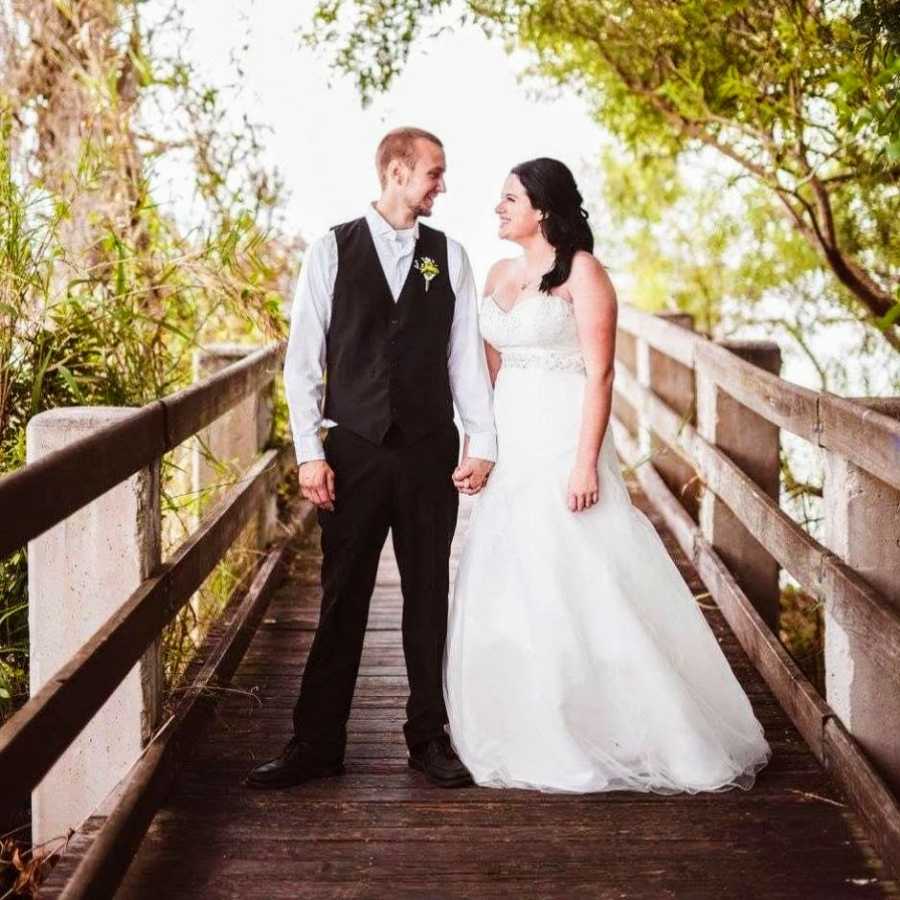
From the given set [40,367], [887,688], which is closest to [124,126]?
[40,367]

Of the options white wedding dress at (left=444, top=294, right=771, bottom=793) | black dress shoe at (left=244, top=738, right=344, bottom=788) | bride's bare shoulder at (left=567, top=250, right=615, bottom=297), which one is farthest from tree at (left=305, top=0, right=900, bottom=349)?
black dress shoe at (left=244, top=738, right=344, bottom=788)

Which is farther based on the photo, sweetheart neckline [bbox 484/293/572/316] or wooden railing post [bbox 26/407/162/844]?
sweetheart neckline [bbox 484/293/572/316]

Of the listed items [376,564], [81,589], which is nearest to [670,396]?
[376,564]

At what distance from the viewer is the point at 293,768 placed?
12.9 ft

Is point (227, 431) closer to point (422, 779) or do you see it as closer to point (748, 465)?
point (748, 465)

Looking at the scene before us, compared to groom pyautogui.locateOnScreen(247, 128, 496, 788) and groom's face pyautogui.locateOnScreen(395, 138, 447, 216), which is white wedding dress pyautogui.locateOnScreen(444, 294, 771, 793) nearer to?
groom pyautogui.locateOnScreen(247, 128, 496, 788)

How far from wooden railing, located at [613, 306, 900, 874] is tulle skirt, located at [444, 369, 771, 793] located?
0.33m

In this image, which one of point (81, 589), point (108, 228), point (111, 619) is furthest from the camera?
point (108, 228)

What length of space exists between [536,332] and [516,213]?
1.17 feet

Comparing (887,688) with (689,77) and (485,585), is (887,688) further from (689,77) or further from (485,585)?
(689,77)

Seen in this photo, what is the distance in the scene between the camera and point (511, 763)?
3.96m

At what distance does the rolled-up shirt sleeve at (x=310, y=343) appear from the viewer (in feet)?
12.6

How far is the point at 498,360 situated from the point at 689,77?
2532 millimetres

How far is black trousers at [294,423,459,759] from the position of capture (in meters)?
3.90
